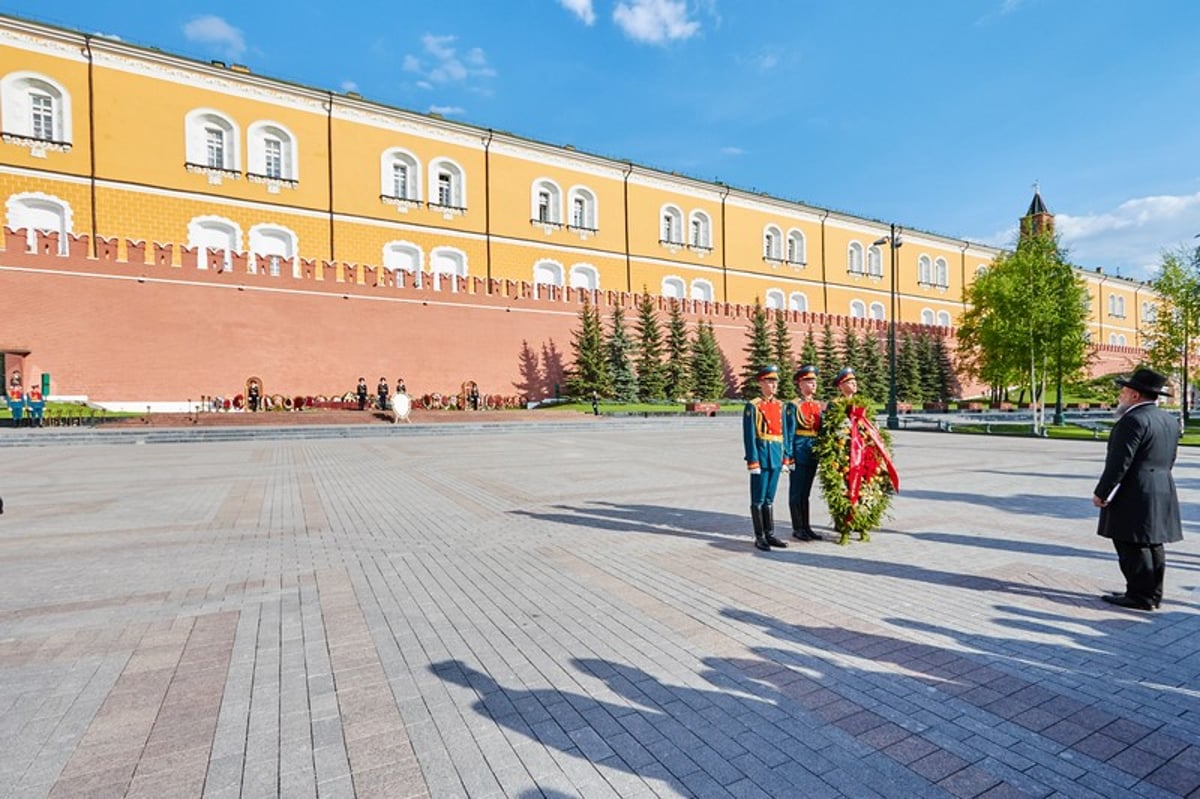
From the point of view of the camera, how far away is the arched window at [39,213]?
2652 centimetres

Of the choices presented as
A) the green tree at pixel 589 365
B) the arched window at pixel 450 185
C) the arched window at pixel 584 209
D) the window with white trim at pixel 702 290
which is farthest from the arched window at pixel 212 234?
the window with white trim at pixel 702 290

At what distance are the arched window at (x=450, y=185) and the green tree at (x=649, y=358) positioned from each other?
12250 millimetres

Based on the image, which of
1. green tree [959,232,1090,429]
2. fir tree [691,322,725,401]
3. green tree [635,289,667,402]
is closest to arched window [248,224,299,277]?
green tree [635,289,667,402]

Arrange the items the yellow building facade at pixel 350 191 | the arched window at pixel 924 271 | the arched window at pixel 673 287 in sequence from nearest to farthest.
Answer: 1. the yellow building facade at pixel 350 191
2. the arched window at pixel 673 287
3. the arched window at pixel 924 271

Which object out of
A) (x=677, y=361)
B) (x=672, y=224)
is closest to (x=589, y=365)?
(x=677, y=361)

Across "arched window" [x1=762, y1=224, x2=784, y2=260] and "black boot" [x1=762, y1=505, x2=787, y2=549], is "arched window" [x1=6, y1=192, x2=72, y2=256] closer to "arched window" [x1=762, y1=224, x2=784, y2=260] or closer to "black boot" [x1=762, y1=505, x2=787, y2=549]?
"black boot" [x1=762, y1=505, x2=787, y2=549]

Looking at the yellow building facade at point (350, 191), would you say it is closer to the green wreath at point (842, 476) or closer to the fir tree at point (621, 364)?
the fir tree at point (621, 364)

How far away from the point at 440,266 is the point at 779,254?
88.8 feet

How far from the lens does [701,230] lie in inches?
1820

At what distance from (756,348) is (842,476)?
116 ft

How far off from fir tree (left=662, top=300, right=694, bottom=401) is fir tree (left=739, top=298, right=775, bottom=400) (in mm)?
4631

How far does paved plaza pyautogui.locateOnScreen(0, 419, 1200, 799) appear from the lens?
2.53m

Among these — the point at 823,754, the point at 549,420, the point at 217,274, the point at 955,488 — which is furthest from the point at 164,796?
the point at 217,274

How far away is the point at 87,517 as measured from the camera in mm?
7668
